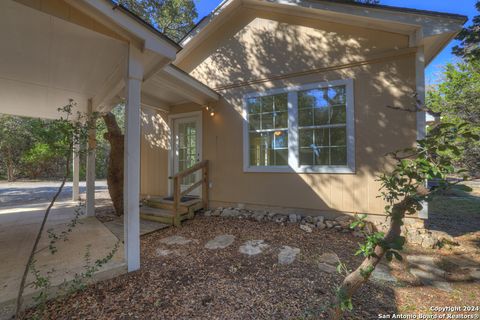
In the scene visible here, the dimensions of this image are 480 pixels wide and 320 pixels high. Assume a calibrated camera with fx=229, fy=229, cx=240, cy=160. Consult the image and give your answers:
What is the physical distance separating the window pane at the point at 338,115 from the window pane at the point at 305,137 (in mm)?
482

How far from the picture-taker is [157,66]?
309cm

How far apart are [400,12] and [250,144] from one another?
353 cm

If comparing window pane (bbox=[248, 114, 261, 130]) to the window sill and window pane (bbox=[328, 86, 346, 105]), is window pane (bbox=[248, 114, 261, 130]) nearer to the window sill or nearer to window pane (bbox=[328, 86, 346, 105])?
the window sill

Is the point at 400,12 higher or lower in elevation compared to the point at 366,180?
higher

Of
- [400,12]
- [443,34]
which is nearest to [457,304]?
[443,34]

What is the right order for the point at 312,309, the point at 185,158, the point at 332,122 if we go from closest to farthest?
the point at 312,309
the point at 332,122
the point at 185,158

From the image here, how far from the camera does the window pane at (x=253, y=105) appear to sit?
5.30 m

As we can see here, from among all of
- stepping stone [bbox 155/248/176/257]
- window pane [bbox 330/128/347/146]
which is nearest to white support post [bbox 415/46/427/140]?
window pane [bbox 330/128/347/146]

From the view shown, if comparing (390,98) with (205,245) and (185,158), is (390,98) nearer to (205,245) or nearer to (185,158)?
(205,245)

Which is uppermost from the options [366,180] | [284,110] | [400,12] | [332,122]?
[400,12]

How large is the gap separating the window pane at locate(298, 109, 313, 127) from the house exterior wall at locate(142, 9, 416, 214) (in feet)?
2.05

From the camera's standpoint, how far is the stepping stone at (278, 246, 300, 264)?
9.86 ft

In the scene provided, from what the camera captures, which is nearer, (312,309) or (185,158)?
(312,309)

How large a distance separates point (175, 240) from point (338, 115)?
379cm
